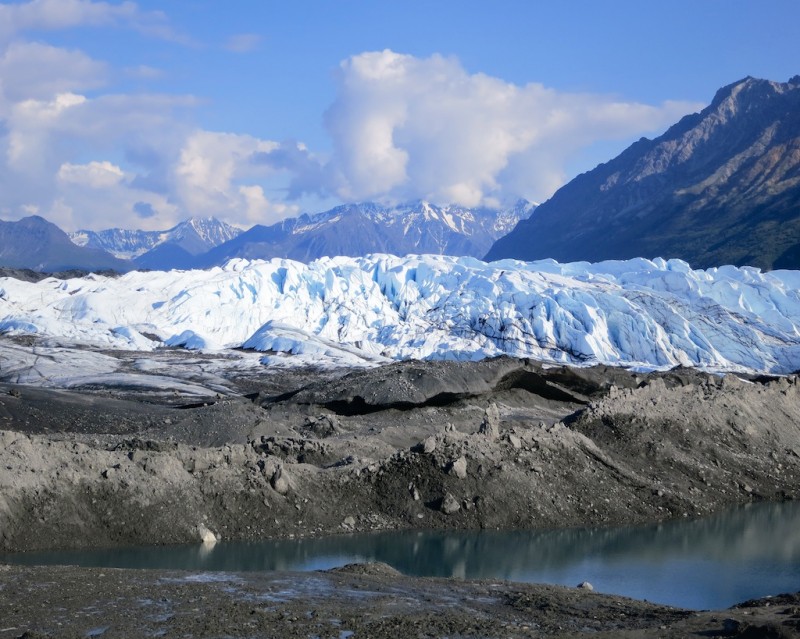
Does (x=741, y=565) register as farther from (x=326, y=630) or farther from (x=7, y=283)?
(x=7, y=283)

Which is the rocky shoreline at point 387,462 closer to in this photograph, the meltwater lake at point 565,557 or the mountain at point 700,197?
the meltwater lake at point 565,557

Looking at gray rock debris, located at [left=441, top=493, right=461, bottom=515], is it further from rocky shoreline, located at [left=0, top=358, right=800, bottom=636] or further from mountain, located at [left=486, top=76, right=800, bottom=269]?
mountain, located at [left=486, top=76, right=800, bottom=269]

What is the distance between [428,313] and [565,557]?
43.6 m

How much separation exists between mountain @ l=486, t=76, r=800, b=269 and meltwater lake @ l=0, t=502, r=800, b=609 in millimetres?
83561

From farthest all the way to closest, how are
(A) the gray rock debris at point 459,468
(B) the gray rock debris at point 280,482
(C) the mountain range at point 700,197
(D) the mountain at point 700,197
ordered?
(D) the mountain at point 700,197
(C) the mountain range at point 700,197
(A) the gray rock debris at point 459,468
(B) the gray rock debris at point 280,482

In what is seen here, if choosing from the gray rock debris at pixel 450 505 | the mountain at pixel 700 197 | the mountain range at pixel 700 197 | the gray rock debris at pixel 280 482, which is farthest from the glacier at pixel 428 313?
the mountain at pixel 700 197

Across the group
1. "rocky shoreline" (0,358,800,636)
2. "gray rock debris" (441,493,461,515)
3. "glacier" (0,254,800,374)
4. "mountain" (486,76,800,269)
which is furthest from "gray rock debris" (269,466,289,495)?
"mountain" (486,76,800,269)

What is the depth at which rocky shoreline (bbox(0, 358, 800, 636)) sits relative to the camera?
63.1 feet

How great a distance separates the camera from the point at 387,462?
72.8 feet

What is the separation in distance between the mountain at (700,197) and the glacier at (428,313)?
40.9m

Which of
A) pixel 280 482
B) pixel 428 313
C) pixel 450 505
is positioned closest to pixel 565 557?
pixel 450 505

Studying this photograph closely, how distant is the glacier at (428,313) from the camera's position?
2244 inches

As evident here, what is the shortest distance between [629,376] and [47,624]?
109 ft

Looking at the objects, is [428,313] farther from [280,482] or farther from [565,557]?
[565,557]
